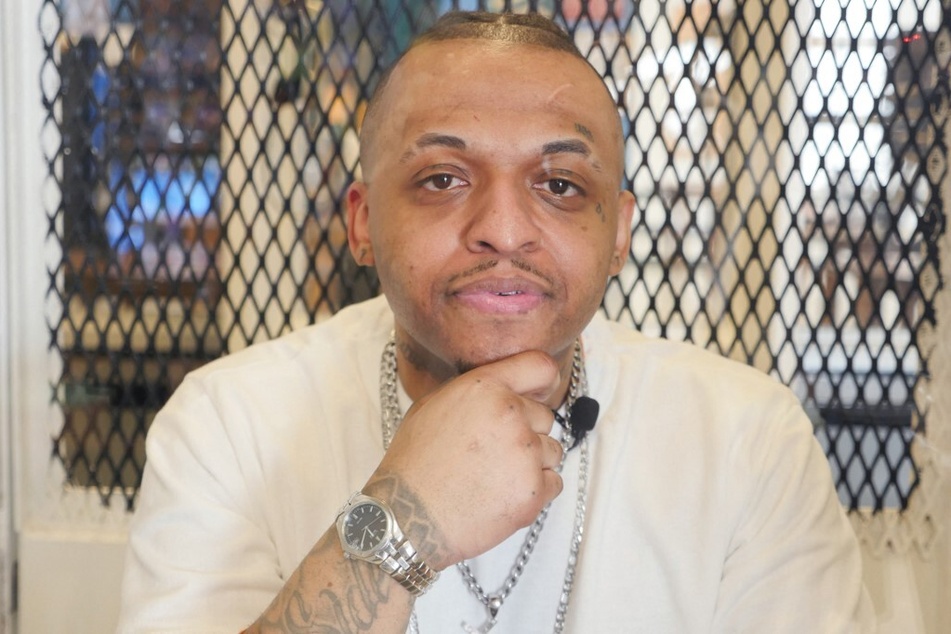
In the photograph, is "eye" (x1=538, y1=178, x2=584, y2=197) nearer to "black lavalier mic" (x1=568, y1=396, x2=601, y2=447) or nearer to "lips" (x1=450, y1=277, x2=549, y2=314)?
"lips" (x1=450, y1=277, x2=549, y2=314)

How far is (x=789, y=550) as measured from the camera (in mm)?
1186

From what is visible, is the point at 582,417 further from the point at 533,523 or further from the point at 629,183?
the point at 629,183

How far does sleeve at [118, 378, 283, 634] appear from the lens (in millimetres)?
1147

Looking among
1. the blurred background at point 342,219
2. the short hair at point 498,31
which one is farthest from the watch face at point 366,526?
the blurred background at point 342,219

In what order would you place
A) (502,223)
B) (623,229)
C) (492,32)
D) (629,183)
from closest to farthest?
1. (502,223)
2. (492,32)
3. (623,229)
4. (629,183)

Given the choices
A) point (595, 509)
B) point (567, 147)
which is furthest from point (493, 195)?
point (595, 509)

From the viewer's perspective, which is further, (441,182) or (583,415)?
(583,415)

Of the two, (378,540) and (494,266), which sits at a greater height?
(494,266)

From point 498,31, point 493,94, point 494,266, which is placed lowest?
point 494,266

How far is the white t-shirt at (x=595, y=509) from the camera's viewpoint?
3.87ft

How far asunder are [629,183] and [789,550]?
2.28ft

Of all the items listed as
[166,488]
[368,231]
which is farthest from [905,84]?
[166,488]

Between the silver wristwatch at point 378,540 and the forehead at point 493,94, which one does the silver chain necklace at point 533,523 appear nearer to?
the silver wristwatch at point 378,540

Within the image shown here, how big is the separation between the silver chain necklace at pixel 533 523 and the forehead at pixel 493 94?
0.33m
